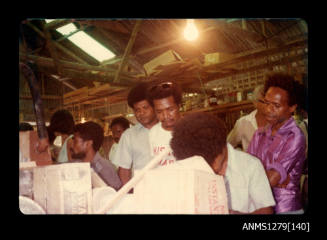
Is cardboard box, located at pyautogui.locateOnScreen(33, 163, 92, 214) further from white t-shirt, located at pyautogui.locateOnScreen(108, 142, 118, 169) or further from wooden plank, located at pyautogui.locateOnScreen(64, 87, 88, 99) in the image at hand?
wooden plank, located at pyautogui.locateOnScreen(64, 87, 88, 99)

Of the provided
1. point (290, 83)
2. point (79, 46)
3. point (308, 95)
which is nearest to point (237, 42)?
point (290, 83)

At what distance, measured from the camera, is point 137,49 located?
2719mm

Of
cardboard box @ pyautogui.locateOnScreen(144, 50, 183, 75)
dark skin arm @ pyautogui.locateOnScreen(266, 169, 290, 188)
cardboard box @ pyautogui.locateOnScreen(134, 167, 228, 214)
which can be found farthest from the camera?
cardboard box @ pyautogui.locateOnScreen(144, 50, 183, 75)

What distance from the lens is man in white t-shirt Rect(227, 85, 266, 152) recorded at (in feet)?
8.14

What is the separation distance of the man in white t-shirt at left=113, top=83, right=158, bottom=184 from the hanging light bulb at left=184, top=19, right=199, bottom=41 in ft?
1.76

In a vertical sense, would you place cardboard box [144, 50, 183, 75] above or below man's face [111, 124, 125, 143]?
above

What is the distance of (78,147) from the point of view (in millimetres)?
2672

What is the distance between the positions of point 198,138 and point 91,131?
0.96 meters

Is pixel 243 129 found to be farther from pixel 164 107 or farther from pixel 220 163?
pixel 164 107

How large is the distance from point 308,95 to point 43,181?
2186mm

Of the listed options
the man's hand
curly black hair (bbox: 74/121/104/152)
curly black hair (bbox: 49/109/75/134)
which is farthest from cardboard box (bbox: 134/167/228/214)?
the man's hand

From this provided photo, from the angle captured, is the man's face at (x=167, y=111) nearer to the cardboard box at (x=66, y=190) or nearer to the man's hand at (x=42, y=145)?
the cardboard box at (x=66, y=190)

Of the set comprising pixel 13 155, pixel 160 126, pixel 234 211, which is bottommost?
pixel 234 211
